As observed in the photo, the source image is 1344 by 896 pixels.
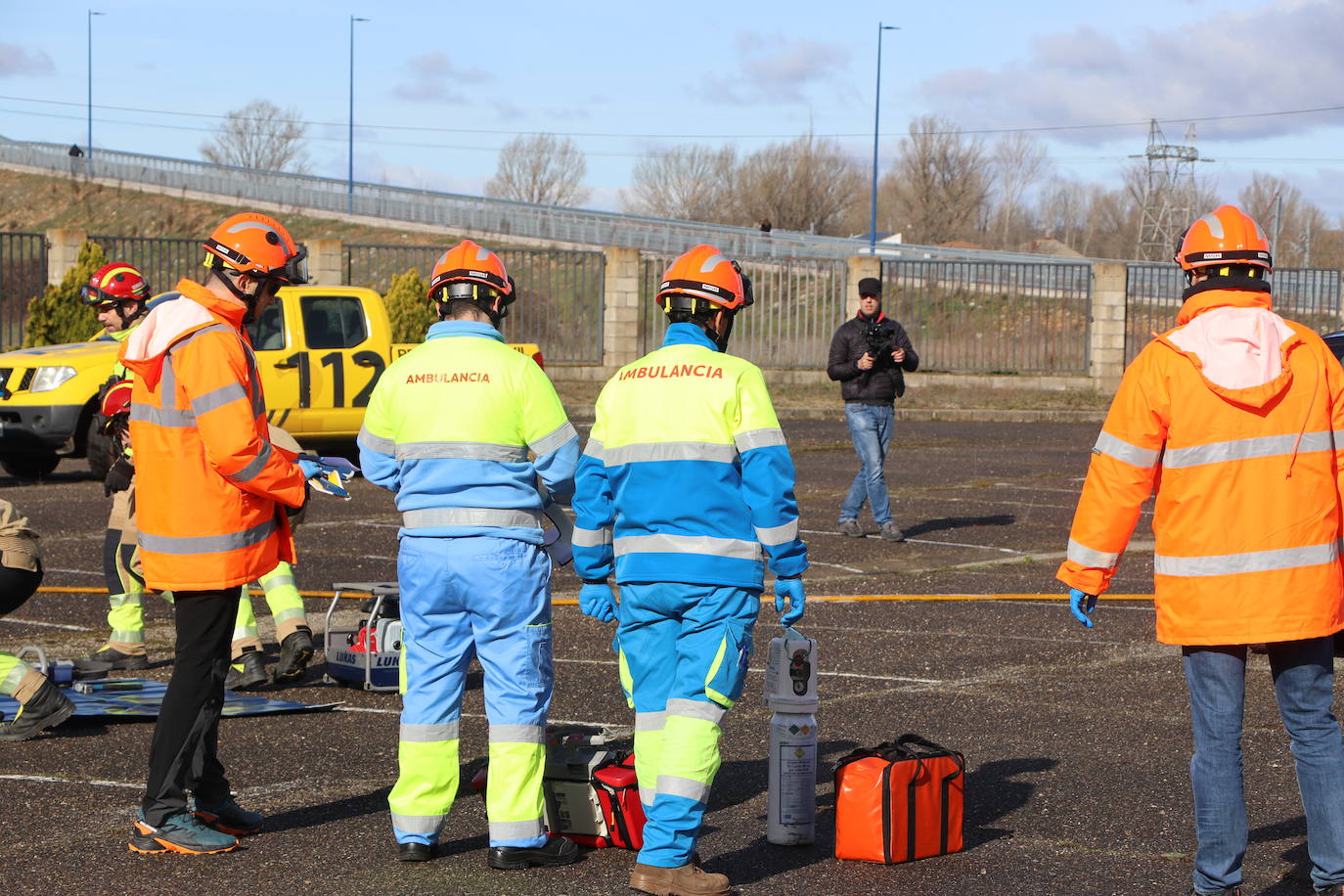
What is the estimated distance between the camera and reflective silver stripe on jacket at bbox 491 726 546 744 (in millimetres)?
5457

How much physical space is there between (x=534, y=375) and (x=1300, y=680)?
275cm

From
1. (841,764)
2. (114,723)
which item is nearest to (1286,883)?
(841,764)

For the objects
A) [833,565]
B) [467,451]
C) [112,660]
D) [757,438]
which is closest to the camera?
[757,438]

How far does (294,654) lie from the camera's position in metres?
8.39

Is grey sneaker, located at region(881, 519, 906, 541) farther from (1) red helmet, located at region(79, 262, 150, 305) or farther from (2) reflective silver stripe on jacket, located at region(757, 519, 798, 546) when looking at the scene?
(2) reflective silver stripe on jacket, located at region(757, 519, 798, 546)

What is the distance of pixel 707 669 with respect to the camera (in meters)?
5.18

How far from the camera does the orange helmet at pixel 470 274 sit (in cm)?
575

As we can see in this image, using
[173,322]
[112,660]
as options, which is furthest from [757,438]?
[112,660]

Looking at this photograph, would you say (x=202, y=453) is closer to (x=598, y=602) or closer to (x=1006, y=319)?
(x=598, y=602)

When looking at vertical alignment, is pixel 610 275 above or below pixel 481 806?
above

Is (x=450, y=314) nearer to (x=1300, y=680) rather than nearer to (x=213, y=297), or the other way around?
(x=213, y=297)

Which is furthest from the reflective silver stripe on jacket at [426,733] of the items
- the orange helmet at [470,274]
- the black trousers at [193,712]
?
the orange helmet at [470,274]

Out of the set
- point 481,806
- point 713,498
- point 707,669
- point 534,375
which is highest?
point 534,375

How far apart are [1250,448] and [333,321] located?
1437 cm
